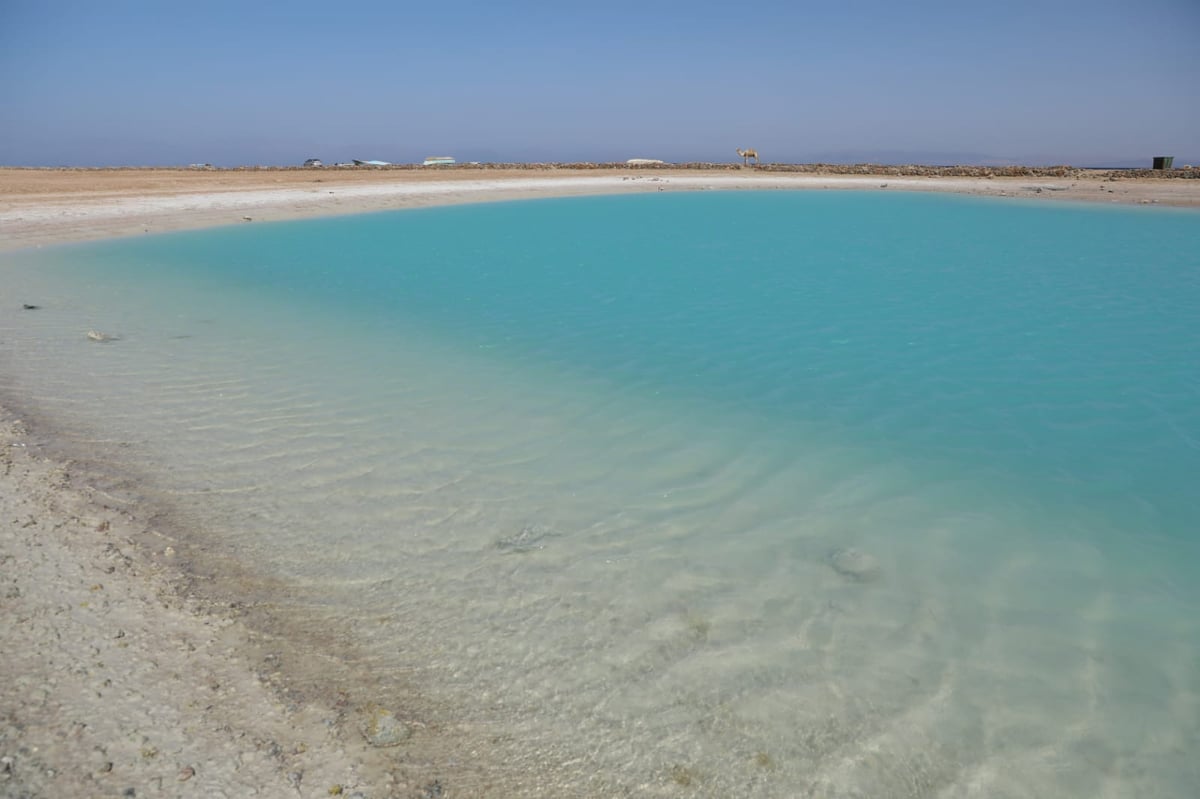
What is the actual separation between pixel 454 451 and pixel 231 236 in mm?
15835

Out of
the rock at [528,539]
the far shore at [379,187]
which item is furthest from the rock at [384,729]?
the far shore at [379,187]

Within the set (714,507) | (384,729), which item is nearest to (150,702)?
(384,729)

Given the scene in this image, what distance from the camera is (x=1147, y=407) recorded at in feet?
21.2

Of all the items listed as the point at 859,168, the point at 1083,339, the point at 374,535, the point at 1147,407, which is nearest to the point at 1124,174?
the point at 859,168

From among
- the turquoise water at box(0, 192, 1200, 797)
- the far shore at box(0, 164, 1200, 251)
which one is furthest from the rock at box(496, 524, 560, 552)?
the far shore at box(0, 164, 1200, 251)

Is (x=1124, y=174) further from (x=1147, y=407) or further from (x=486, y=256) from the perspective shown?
(x=1147, y=407)

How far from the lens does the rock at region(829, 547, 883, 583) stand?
3.83m

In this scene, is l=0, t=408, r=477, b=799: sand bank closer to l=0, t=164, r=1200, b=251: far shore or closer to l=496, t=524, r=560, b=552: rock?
l=496, t=524, r=560, b=552: rock

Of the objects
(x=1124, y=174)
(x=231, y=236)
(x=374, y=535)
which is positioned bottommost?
(x=374, y=535)

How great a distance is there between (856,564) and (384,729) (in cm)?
250

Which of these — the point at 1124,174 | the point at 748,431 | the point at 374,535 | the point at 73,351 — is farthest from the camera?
the point at 1124,174

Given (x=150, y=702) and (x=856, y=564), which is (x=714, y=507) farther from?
(x=150, y=702)

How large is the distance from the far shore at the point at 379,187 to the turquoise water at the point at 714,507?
10.7m

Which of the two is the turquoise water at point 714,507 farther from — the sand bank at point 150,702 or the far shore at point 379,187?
the far shore at point 379,187
